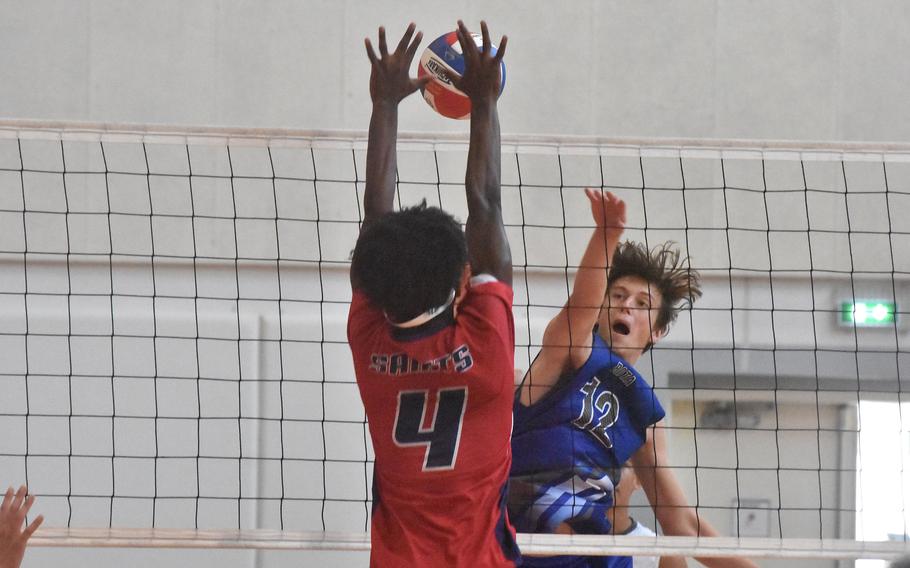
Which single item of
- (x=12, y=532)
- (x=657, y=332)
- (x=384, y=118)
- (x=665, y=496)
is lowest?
(x=665, y=496)

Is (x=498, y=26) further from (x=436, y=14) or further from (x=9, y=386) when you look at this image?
(x=9, y=386)

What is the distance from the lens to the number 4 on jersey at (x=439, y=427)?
7.00 ft

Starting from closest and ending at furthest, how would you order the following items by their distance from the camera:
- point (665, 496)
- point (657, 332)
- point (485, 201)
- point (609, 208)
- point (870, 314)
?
1. point (485, 201)
2. point (609, 208)
3. point (665, 496)
4. point (657, 332)
5. point (870, 314)

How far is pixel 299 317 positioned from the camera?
5258 mm

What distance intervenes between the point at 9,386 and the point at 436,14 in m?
3.05

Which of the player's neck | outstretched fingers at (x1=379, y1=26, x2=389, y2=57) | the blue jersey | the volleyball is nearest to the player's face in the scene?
the blue jersey

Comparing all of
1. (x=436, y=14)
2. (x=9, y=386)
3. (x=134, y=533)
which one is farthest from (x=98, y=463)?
(x=436, y=14)

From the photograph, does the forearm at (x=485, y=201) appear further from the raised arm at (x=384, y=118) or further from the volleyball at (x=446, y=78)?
the volleyball at (x=446, y=78)

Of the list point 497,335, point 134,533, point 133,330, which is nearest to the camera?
point 497,335

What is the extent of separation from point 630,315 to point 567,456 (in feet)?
2.18

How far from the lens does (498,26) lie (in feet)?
17.6

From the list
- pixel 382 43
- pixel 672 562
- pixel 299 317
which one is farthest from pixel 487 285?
pixel 299 317

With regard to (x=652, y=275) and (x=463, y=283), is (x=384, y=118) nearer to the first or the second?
(x=463, y=283)

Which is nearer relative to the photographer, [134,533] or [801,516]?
[134,533]
